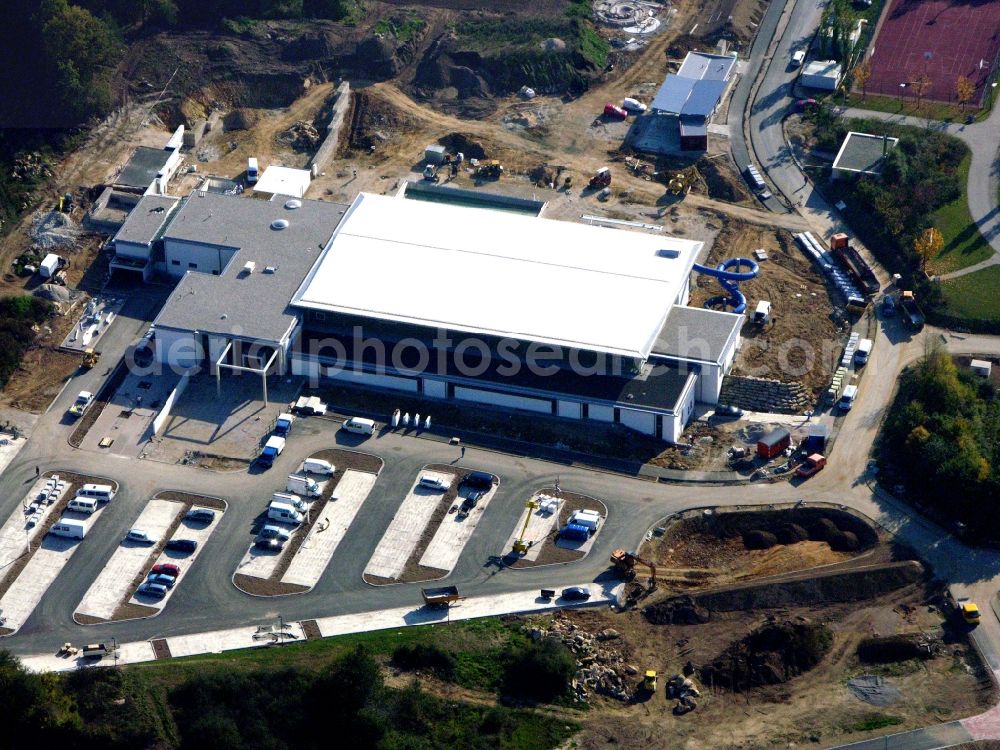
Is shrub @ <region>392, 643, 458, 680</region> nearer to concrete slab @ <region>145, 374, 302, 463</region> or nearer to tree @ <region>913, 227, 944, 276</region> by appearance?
concrete slab @ <region>145, 374, 302, 463</region>

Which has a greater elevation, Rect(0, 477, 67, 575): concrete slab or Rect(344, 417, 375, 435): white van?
Rect(344, 417, 375, 435): white van

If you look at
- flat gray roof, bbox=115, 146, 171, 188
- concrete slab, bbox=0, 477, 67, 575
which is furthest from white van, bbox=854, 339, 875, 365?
flat gray roof, bbox=115, 146, 171, 188

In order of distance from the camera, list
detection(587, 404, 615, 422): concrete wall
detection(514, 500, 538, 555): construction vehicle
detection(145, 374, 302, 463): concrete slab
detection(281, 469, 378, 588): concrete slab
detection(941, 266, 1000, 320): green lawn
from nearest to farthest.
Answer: detection(281, 469, 378, 588): concrete slab → detection(514, 500, 538, 555): construction vehicle → detection(145, 374, 302, 463): concrete slab → detection(587, 404, 615, 422): concrete wall → detection(941, 266, 1000, 320): green lawn

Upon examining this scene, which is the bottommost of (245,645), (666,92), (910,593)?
(245,645)

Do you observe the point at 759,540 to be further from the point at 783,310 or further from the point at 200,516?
the point at 200,516

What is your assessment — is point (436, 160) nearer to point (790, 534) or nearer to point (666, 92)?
point (666, 92)

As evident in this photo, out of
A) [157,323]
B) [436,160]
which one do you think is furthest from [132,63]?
[157,323]

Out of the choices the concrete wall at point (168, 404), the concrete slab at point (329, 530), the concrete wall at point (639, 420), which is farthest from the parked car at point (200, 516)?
the concrete wall at point (639, 420)
